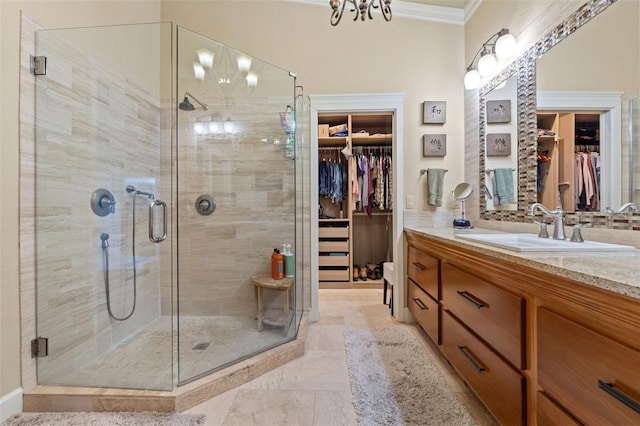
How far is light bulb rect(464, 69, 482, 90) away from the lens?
2.25 m

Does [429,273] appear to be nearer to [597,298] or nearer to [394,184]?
[394,184]

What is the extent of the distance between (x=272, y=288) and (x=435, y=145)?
1.91 m

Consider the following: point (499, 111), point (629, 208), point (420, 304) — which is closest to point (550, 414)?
point (629, 208)

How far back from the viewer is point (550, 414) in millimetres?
866

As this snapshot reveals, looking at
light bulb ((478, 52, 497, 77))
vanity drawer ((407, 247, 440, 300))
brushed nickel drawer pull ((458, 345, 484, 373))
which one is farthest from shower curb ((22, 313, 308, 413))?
light bulb ((478, 52, 497, 77))

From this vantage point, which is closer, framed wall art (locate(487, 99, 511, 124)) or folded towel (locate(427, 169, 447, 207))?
framed wall art (locate(487, 99, 511, 124))

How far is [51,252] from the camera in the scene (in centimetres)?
153

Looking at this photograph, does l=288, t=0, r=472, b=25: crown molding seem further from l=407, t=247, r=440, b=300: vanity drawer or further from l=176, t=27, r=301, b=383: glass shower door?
l=407, t=247, r=440, b=300: vanity drawer

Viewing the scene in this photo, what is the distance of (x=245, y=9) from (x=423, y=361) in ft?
10.8

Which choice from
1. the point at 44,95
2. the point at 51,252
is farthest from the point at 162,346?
the point at 44,95

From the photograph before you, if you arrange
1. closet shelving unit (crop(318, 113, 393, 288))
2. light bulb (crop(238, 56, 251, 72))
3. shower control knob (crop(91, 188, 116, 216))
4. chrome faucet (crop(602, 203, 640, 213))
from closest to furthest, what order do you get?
chrome faucet (crop(602, 203, 640, 213)), shower control knob (crop(91, 188, 116, 216)), light bulb (crop(238, 56, 251, 72)), closet shelving unit (crop(318, 113, 393, 288))

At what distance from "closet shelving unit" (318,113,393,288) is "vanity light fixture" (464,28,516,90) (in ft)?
3.36

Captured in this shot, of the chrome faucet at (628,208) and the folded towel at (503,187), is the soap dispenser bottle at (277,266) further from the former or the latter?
the chrome faucet at (628,208)

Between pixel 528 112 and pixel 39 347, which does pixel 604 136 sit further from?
pixel 39 347
